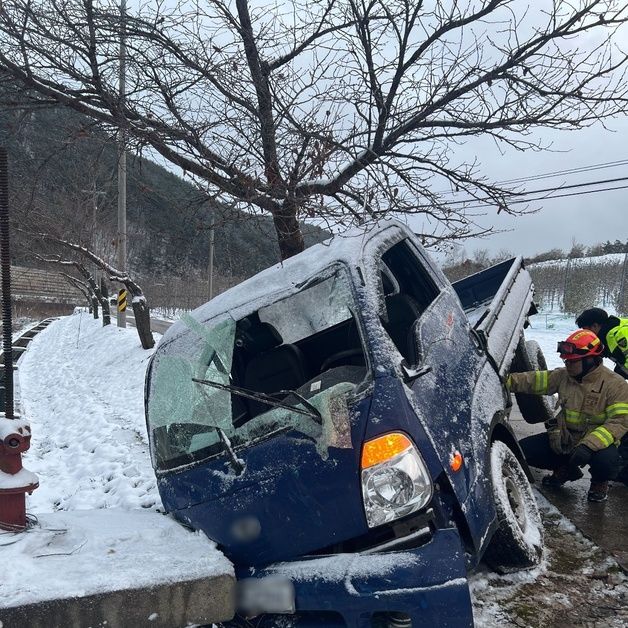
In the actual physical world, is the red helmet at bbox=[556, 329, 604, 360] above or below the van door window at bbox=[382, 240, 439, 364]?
below

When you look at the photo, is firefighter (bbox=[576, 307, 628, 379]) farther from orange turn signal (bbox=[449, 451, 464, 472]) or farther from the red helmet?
orange turn signal (bbox=[449, 451, 464, 472])

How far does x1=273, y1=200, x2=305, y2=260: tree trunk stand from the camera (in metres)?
5.17

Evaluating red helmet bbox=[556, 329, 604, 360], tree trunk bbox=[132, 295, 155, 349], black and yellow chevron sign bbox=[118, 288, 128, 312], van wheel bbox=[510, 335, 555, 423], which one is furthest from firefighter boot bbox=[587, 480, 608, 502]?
black and yellow chevron sign bbox=[118, 288, 128, 312]

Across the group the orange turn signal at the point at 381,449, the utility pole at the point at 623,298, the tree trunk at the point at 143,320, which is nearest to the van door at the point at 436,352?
the orange turn signal at the point at 381,449

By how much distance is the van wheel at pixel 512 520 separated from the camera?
2699 mm

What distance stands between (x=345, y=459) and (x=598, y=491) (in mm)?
2876

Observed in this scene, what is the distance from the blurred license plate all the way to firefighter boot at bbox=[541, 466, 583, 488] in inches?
116

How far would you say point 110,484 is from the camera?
5172 millimetres

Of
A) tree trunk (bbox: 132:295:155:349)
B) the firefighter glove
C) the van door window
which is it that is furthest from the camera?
tree trunk (bbox: 132:295:155:349)

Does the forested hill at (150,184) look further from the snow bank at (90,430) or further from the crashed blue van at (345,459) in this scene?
the snow bank at (90,430)

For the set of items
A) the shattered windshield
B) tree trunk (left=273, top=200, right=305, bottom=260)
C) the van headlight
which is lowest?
the van headlight

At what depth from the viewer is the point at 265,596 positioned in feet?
7.35

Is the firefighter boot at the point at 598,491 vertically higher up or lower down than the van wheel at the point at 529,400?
lower down

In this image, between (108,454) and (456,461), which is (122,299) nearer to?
(108,454)
